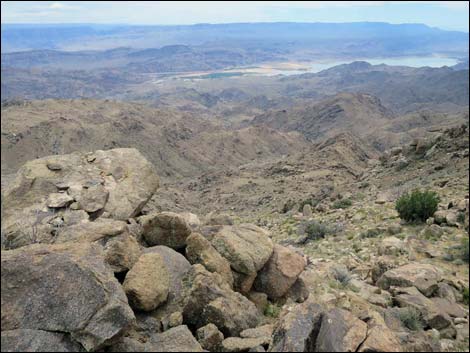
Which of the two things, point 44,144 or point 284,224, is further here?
point 44,144

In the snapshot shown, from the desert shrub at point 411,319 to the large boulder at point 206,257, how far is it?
137 inches

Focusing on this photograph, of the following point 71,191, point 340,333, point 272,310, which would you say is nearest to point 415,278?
point 272,310

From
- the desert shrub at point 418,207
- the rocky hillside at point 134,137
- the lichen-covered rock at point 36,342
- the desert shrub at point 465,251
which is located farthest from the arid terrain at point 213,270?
the rocky hillside at point 134,137

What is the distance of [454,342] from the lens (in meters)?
8.04

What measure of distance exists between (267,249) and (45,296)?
200 inches

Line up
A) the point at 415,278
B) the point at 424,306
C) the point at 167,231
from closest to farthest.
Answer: the point at 424,306, the point at 415,278, the point at 167,231

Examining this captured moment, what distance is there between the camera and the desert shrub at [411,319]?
8.36m

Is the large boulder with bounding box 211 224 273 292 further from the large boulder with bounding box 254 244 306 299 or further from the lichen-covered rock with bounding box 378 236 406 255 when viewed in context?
the lichen-covered rock with bounding box 378 236 406 255

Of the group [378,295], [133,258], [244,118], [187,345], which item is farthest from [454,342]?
[244,118]

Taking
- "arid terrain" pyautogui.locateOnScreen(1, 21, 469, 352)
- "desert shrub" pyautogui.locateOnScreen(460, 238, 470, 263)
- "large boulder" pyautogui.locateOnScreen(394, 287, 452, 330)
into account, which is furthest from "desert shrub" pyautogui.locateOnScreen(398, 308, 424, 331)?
"desert shrub" pyautogui.locateOnScreen(460, 238, 470, 263)

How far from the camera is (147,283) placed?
25.8 ft

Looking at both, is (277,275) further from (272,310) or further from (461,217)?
(461,217)

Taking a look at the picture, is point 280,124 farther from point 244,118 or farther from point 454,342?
point 454,342

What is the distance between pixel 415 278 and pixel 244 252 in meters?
4.12
